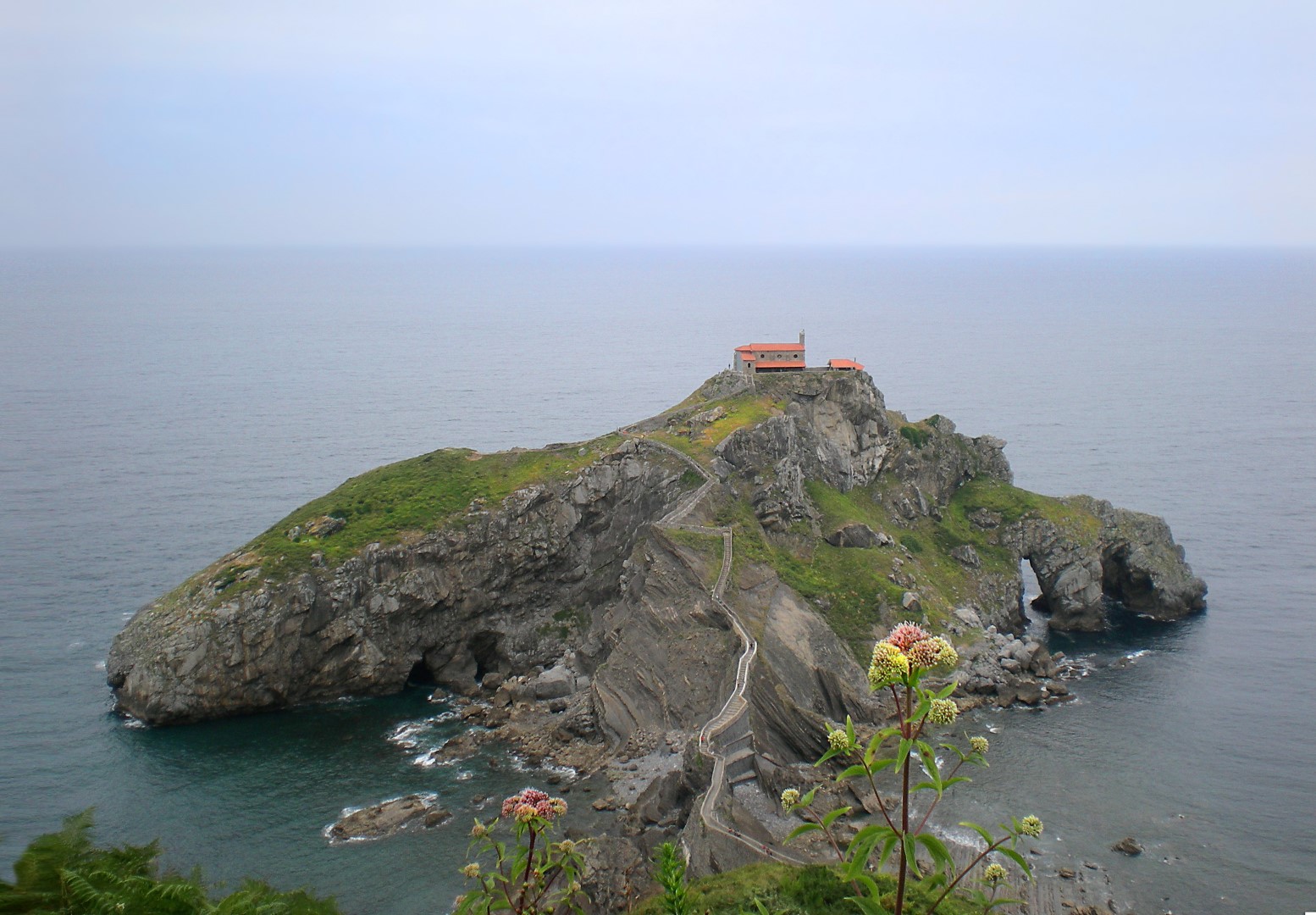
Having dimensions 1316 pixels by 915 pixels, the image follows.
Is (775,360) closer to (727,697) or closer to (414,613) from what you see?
(414,613)

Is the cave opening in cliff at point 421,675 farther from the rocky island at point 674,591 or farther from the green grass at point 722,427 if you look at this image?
the green grass at point 722,427

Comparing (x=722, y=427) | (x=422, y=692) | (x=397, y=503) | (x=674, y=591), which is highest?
(x=722, y=427)

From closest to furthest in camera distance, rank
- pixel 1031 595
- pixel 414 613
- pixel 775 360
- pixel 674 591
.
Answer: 1. pixel 674 591
2. pixel 414 613
3. pixel 1031 595
4. pixel 775 360

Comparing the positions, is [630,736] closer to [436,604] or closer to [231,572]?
[436,604]

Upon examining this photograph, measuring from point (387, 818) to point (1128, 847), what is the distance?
137 ft

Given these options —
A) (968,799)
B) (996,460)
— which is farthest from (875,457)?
(968,799)

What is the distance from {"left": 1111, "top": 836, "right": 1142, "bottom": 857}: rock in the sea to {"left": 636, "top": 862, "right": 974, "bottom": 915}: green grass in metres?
20.9

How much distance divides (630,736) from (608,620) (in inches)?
499

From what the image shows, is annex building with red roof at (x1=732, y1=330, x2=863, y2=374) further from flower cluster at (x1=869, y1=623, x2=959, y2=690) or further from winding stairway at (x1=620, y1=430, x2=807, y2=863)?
flower cluster at (x1=869, y1=623, x2=959, y2=690)

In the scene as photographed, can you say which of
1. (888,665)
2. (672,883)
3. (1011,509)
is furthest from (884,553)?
(888,665)

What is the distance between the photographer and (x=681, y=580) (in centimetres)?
7606

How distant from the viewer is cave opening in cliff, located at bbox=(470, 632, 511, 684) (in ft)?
269

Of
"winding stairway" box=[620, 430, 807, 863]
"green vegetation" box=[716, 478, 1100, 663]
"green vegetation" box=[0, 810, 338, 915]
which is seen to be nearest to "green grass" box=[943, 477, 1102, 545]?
"green vegetation" box=[716, 478, 1100, 663]

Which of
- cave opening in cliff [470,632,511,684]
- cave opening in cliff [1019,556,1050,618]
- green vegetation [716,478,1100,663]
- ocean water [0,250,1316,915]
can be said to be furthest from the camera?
cave opening in cliff [1019,556,1050,618]
